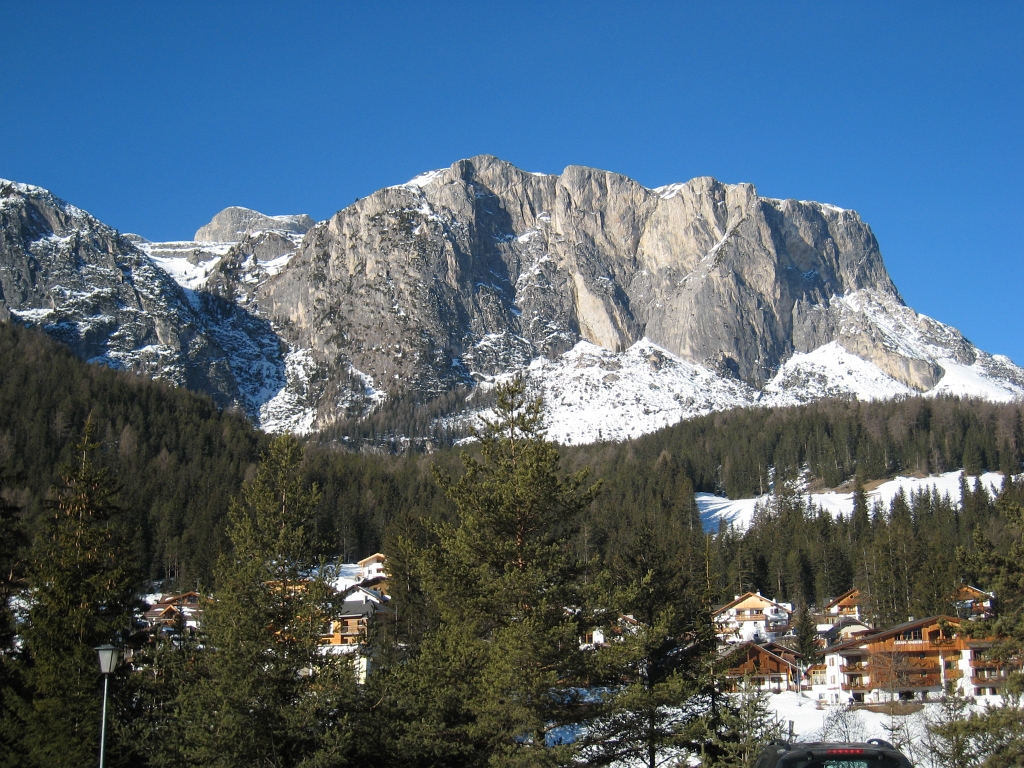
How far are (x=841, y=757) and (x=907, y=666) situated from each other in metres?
62.5

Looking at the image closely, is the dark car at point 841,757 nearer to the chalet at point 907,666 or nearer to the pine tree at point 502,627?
the pine tree at point 502,627

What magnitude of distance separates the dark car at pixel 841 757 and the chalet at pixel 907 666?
59514 millimetres

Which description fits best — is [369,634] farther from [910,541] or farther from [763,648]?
[910,541]

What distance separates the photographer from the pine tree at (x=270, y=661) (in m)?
21.3

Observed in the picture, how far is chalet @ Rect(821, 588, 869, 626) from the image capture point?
9762 centimetres

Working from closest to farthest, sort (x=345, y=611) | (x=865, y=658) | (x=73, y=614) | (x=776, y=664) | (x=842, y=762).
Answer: (x=842, y=762) → (x=345, y=611) → (x=73, y=614) → (x=865, y=658) → (x=776, y=664)

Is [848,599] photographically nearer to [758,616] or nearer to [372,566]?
[758,616]

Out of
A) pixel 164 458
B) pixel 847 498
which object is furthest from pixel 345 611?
pixel 847 498

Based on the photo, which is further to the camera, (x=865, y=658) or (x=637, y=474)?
(x=637, y=474)

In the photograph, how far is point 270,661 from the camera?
22.3m

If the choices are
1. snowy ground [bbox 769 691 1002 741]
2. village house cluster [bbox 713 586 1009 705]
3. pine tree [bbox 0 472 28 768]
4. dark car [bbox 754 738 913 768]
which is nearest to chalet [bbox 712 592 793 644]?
village house cluster [bbox 713 586 1009 705]

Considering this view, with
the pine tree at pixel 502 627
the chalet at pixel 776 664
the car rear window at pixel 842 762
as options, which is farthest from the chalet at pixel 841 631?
the car rear window at pixel 842 762

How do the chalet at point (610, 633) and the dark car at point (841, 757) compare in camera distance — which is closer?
the dark car at point (841, 757)

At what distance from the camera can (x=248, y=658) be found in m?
21.9
